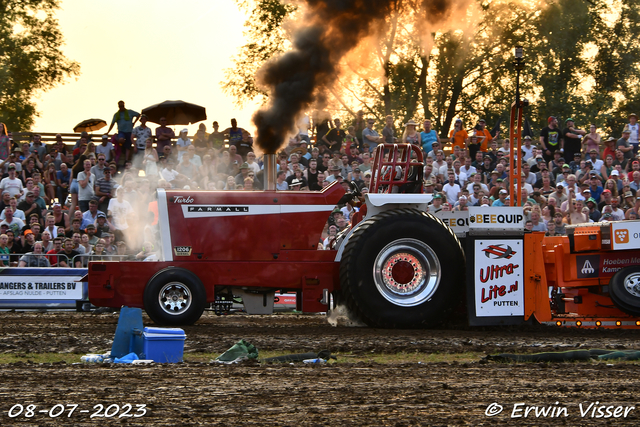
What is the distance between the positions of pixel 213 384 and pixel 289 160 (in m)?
11.5

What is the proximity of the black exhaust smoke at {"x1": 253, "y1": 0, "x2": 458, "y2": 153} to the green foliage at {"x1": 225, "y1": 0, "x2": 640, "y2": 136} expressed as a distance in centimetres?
544

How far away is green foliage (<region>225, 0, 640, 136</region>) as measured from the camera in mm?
22125

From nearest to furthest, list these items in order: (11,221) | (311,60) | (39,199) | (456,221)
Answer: (456,221)
(311,60)
(11,221)
(39,199)

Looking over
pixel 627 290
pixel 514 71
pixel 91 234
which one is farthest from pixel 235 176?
pixel 514 71

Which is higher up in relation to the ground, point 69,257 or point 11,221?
point 11,221

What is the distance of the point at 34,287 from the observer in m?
13.7

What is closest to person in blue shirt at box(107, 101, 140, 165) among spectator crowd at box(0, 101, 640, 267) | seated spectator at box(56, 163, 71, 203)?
spectator crowd at box(0, 101, 640, 267)

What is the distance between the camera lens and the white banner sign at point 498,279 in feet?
33.3

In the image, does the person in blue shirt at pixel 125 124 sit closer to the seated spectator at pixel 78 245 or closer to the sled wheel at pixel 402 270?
the seated spectator at pixel 78 245

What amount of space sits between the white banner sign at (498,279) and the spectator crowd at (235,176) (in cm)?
292

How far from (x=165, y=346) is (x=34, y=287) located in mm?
6711

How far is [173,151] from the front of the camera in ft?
61.3

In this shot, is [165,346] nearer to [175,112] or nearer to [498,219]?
[498,219]

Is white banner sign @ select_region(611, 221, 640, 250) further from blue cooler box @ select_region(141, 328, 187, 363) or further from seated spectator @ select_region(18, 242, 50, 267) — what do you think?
seated spectator @ select_region(18, 242, 50, 267)
